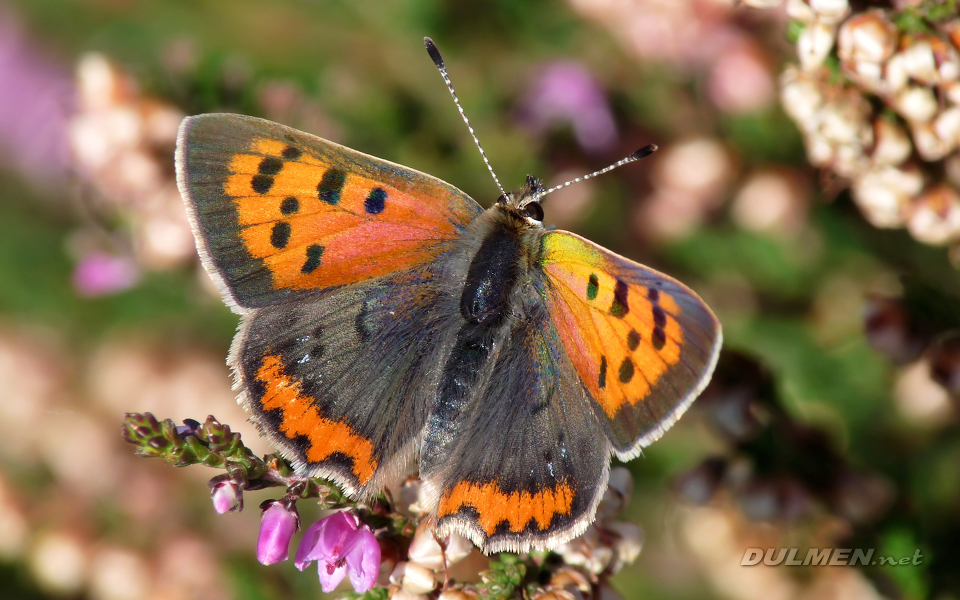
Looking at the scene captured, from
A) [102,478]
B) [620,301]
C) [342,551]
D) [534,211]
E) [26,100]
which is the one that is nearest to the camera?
[342,551]

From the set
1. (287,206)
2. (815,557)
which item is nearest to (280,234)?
(287,206)

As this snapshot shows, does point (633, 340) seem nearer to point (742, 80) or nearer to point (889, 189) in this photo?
point (889, 189)

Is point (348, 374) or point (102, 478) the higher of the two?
point (348, 374)

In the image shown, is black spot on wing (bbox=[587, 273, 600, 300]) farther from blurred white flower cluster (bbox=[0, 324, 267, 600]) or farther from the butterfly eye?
blurred white flower cluster (bbox=[0, 324, 267, 600])

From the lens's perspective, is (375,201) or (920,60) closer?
(920,60)

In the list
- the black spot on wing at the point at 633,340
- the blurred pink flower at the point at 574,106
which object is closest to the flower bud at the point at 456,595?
the black spot on wing at the point at 633,340

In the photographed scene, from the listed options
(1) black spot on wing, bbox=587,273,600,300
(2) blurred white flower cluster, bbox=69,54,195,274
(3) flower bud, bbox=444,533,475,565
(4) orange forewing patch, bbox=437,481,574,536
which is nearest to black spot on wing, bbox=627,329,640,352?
(1) black spot on wing, bbox=587,273,600,300
